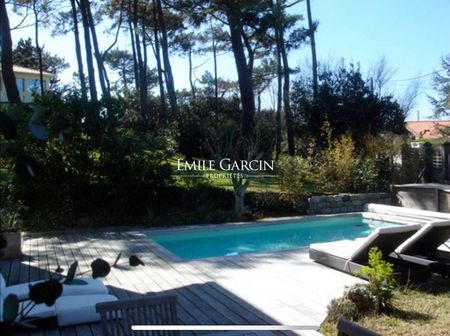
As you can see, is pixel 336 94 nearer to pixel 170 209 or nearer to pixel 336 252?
pixel 170 209

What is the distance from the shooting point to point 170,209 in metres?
11.2

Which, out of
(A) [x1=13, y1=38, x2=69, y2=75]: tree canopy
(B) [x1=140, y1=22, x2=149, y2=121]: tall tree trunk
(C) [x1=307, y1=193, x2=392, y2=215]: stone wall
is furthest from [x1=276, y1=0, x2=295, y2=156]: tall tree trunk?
(A) [x1=13, y1=38, x2=69, y2=75]: tree canopy

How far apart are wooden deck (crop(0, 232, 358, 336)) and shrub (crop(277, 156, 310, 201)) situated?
4395 millimetres

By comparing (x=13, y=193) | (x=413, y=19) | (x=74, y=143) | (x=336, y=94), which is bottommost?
(x=13, y=193)

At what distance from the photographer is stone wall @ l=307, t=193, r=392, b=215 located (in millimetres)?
12234

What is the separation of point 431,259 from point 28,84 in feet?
113

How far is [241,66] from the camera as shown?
1739 cm

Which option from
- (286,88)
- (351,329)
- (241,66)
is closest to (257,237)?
(351,329)

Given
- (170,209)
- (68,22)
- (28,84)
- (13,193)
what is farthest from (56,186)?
(28,84)

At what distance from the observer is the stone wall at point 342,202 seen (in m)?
12.2

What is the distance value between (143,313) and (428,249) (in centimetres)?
427

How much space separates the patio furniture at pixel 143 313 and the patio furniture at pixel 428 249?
140 inches

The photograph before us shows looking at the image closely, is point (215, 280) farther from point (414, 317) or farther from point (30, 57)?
point (30, 57)

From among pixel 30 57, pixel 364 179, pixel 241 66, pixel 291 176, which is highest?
pixel 30 57
